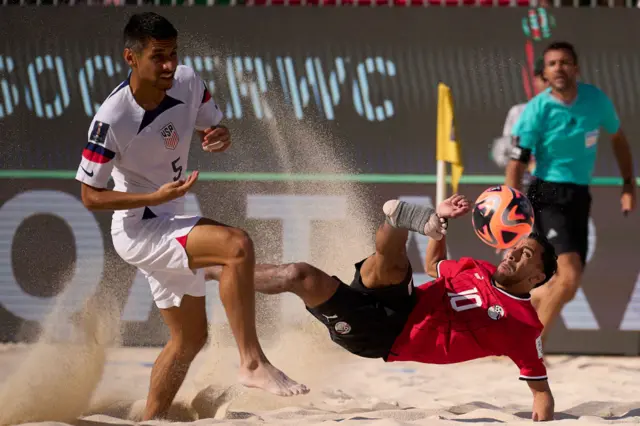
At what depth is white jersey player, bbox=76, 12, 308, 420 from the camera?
449 centimetres

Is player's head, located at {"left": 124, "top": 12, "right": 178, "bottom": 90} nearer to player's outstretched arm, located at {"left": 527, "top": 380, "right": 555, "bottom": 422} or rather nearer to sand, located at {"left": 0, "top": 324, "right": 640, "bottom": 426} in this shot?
sand, located at {"left": 0, "top": 324, "right": 640, "bottom": 426}

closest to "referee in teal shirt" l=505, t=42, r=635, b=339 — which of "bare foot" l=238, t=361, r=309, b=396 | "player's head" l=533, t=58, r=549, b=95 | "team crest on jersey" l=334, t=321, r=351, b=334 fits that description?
"player's head" l=533, t=58, r=549, b=95

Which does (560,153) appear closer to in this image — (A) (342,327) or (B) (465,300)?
(B) (465,300)

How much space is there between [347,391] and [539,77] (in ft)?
9.75

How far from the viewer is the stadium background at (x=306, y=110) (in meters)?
7.70

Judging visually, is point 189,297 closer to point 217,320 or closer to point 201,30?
point 217,320

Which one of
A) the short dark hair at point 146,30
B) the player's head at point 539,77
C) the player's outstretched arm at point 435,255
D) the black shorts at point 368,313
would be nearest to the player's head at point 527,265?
the player's outstretched arm at point 435,255

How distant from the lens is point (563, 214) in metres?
6.83

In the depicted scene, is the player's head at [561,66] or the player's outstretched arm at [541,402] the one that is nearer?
the player's outstretched arm at [541,402]

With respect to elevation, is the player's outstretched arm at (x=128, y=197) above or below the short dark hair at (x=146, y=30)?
below

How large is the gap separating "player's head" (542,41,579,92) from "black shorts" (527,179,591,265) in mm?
707

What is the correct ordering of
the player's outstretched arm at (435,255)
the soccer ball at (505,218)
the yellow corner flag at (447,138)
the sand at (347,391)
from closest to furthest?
the soccer ball at (505,218) < the player's outstretched arm at (435,255) < the sand at (347,391) < the yellow corner flag at (447,138)

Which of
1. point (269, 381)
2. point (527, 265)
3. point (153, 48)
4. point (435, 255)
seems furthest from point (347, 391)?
point (153, 48)

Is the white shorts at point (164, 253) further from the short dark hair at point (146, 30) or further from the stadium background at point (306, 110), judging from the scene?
the stadium background at point (306, 110)
